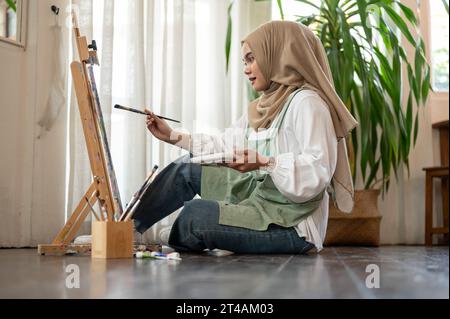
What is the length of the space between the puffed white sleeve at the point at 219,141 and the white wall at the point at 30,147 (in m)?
0.81

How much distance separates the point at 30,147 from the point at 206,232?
1206 mm

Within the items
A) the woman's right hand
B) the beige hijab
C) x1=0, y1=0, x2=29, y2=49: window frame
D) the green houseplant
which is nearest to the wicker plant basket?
the green houseplant

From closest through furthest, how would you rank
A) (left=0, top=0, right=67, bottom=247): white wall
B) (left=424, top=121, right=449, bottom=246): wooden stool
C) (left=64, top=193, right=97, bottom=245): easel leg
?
(left=64, top=193, right=97, bottom=245): easel leg, (left=0, top=0, right=67, bottom=247): white wall, (left=424, top=121, right=449, bottom=246): wooden stool

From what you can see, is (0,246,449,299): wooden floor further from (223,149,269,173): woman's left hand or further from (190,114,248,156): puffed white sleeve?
(190,114,248,156): puffed white sleeve

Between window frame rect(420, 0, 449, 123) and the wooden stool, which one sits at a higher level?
window frame rect(420, 0, 449, 123)

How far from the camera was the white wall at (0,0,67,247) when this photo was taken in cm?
270

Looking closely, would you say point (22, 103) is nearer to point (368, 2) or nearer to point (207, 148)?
point (207, 148)

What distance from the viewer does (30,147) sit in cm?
276

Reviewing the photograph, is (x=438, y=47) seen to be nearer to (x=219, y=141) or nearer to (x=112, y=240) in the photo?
(x=219, y=141)

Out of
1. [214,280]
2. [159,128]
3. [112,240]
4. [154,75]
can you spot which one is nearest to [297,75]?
[159,128]

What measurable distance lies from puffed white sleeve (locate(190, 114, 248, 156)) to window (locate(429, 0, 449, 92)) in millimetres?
2076

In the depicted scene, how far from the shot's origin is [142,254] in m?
1.85

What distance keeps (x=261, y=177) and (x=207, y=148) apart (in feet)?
1.04
